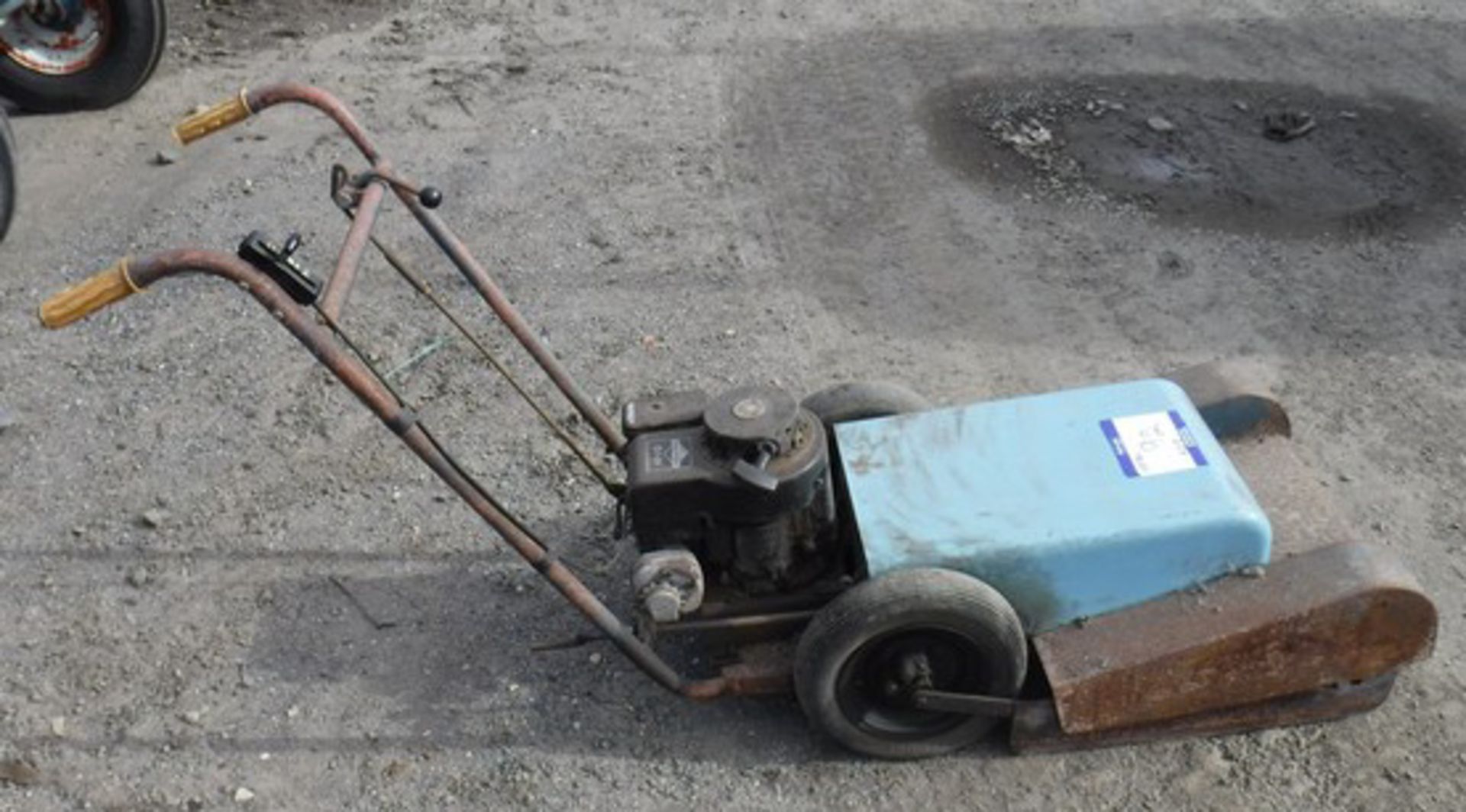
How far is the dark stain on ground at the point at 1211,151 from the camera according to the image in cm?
587

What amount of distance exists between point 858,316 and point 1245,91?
9.47ft

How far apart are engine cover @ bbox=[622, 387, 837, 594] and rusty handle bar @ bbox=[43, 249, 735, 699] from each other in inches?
9.1

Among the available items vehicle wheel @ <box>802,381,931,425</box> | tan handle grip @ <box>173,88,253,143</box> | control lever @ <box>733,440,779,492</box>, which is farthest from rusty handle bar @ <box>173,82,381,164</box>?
vehicle wheel @ <box>802,381,931,425</box>

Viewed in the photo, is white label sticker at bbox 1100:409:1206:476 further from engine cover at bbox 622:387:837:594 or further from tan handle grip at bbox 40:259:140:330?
tan handle grip at bbox 40:259:140:330

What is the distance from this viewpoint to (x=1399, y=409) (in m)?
4.68

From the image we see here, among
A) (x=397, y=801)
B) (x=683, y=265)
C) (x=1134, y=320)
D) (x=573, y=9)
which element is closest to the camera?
(x=397, y=801)

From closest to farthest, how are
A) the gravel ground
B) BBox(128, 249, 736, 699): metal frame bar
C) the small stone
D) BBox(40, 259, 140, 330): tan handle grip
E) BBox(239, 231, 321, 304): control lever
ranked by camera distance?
BBox(40, 259, 140, 330): tan handle grip
BBox(128, 249, 736, 699): metal frame bar
BBox(239, 231, 321, 304): control lever
the gravel ground
the small stone

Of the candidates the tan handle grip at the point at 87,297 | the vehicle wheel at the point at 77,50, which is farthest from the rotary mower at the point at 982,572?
the vehicle wheel at the point at 77,50

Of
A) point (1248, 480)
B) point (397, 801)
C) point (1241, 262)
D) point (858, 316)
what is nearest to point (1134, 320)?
point (1241, 262)

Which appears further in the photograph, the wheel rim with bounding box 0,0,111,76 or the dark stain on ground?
the wheel rim with bounding box 0,0,111,76

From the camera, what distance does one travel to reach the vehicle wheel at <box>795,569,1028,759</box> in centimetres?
315

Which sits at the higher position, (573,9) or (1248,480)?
(1248,480)

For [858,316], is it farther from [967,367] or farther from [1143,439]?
[1143,439]

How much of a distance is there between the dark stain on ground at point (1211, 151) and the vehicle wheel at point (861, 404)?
2397 millimetres
